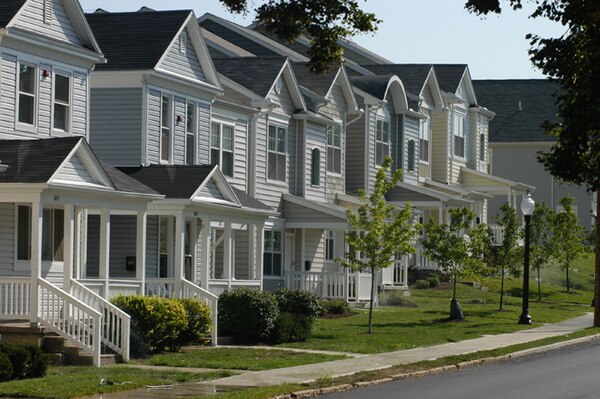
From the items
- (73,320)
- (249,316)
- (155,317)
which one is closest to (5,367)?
(73,320)

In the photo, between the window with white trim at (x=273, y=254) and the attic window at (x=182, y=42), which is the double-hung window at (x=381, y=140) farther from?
the attic window at (x=182, y=42)

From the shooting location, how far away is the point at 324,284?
4494 centimetres

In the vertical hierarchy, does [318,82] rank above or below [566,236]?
above

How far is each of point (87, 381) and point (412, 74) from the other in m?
38.0

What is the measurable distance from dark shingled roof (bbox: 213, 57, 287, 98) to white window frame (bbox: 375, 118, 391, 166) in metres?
9.18

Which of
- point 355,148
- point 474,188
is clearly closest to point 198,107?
point 355,148

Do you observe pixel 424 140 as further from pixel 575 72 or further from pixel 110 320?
pixel 575 72

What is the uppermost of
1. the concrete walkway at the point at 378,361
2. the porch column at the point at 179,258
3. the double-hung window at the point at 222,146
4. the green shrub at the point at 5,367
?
the double-hung window at the point at 222,146

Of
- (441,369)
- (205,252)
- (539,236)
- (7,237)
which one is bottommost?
(441,369)

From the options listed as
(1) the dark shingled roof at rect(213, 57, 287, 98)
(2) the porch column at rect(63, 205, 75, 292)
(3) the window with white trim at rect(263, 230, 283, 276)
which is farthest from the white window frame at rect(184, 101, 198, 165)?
(2) the porch column at rect(63, 205, 75, 292)

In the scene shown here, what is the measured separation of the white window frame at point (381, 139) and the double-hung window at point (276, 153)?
823 centimetres

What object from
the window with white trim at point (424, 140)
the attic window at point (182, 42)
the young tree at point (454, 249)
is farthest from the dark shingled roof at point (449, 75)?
the attic window at point (182, 42)

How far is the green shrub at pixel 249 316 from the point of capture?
30.9 metres

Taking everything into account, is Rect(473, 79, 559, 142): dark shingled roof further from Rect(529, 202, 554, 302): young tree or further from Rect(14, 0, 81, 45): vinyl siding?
Rect(14, 0, 81, 45): vinyl siding
